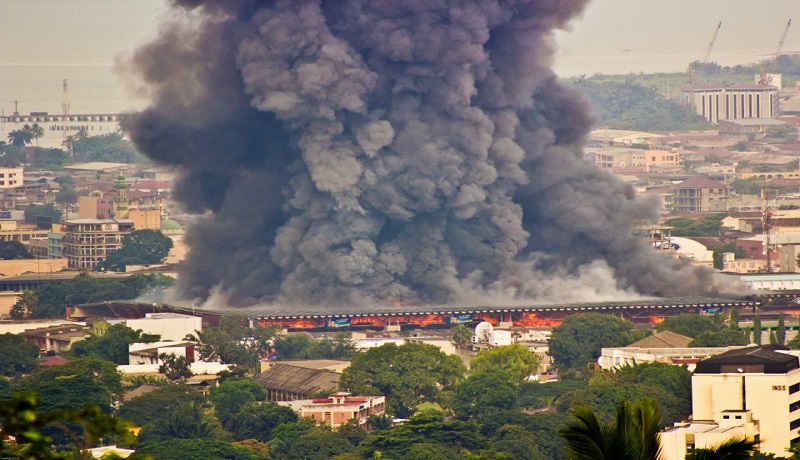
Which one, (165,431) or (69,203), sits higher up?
(69,203)

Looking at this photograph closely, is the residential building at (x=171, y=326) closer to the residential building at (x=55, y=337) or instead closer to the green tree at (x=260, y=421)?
the residential building at (x=55, y=337)

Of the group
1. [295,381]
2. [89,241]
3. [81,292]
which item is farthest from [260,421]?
[89,241]

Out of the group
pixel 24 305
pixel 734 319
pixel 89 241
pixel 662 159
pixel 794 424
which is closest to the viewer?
pixel 794 424

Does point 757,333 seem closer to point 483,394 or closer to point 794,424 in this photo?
point 483,394

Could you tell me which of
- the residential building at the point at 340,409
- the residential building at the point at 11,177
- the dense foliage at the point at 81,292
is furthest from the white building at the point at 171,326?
the residential building at the point at 11,177

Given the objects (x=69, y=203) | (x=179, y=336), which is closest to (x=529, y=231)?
(x=179, y=336)

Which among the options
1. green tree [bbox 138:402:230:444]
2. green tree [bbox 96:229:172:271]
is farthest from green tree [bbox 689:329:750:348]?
green tree [bbox 96:229:172:271]

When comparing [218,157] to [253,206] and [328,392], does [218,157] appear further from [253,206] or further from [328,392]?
[328,392]
